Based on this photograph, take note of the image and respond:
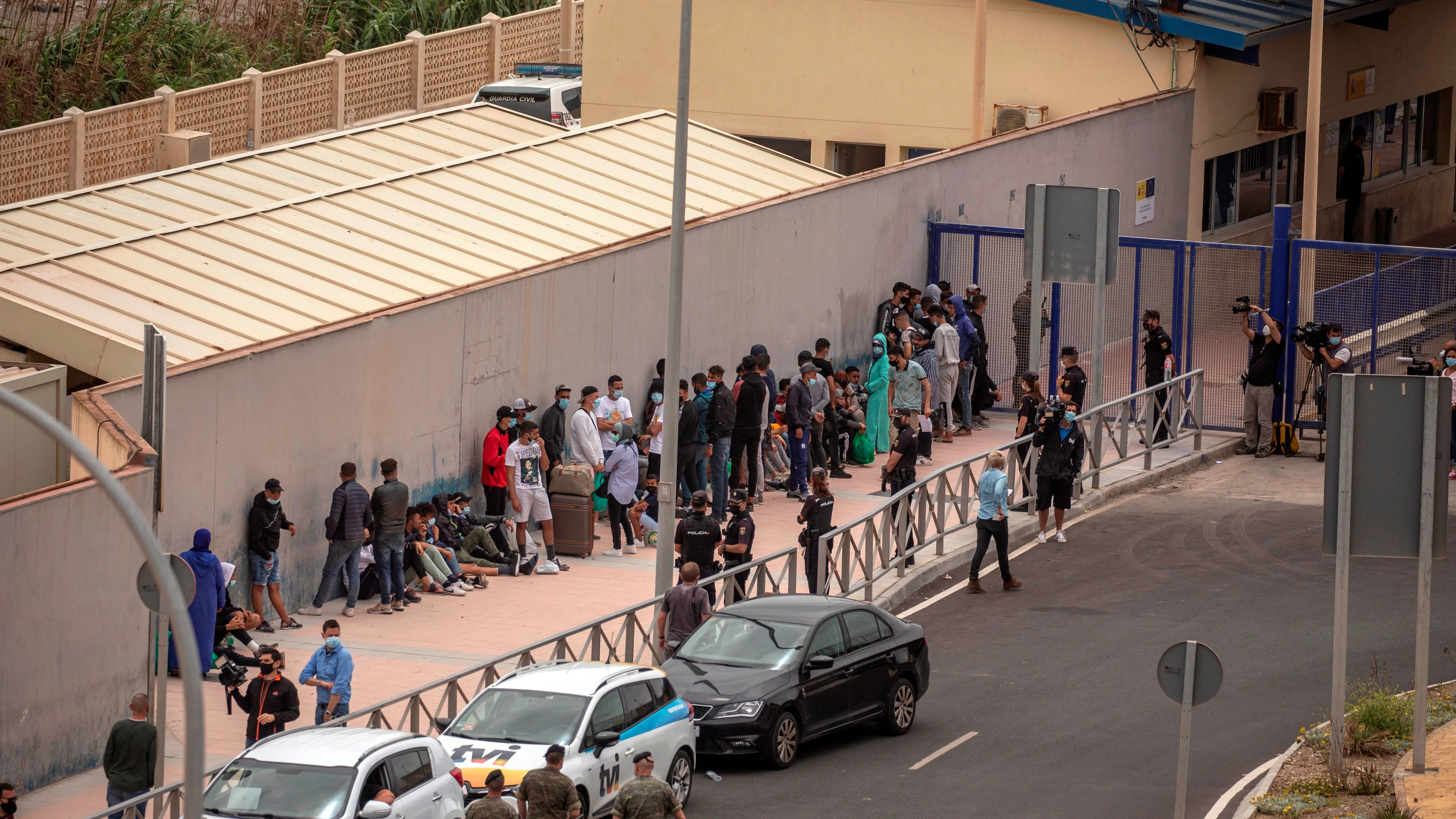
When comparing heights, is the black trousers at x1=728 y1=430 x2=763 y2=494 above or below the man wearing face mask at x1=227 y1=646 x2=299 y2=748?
above

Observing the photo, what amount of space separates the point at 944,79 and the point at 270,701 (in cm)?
2275

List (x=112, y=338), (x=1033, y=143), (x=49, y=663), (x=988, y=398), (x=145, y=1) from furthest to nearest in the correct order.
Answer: (x=145, y=1) < (x=1033, y=143) < (x=988, y=398) < (x=112, y=338) < (x=49, y=663)

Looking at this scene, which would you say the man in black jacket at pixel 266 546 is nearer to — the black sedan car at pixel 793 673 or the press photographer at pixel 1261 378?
the black sedan car at pixel 793 673

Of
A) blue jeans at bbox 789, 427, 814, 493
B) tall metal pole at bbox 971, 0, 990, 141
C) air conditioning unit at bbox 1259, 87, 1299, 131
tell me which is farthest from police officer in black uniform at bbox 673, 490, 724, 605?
air conditioning unit at bbox 1259, 87, 1299, 131

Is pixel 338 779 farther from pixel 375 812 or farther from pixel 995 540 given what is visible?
pixel 995 540

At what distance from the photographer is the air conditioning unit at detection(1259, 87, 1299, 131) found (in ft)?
117

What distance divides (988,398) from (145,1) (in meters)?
22.6

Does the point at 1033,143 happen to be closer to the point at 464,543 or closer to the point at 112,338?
the point at 464,543

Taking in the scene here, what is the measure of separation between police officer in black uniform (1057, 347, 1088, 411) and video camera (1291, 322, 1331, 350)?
3873 millimetres

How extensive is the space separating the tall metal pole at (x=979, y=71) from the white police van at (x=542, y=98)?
10.1m

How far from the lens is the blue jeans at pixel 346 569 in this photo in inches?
783

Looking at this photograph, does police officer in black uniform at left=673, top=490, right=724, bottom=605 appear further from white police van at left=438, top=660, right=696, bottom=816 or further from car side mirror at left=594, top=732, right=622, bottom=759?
car side mirror at left=594, top=732, right=622, bottom=759

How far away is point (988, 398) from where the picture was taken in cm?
2873

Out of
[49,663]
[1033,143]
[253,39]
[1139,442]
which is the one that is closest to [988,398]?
[1139,442]
